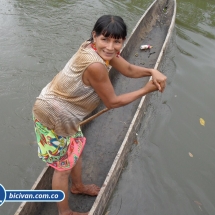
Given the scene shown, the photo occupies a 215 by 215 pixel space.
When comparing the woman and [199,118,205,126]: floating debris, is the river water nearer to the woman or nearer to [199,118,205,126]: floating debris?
[199,118,205,126]: floating debris

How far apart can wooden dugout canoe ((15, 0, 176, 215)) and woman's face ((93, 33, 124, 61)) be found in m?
1.17

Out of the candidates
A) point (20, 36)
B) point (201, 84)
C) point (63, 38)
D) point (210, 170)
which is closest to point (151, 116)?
point (210, 170)

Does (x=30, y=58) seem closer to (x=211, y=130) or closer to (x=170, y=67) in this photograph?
(x=170, y=67)

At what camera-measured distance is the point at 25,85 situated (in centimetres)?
439

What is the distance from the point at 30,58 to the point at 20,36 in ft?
3.25

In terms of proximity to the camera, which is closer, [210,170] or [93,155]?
[93,155]

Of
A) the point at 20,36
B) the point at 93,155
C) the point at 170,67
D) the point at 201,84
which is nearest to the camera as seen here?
the point at 93,155

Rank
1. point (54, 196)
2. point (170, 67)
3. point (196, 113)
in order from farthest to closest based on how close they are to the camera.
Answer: point (170, 67) < point (196, 113) < point (54, 196)

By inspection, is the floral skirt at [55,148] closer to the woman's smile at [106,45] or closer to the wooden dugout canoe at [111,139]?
the wooden dugout canoe at [111,139]

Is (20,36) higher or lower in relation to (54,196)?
lower

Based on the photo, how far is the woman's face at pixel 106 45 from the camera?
68.0 inches

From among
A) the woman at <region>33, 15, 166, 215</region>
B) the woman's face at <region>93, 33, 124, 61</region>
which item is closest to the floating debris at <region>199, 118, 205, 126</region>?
the woman at <region>33, 15, 166, 215</region>

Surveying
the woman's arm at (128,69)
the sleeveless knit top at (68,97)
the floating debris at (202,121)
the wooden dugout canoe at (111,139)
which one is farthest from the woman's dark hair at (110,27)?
the floating debris at (202,121)

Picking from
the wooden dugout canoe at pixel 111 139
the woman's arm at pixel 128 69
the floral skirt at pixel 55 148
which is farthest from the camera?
the wooden dugout canoe at pixel 111 139
